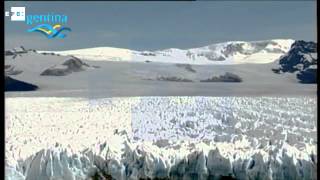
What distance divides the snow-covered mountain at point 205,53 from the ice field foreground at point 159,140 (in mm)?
158

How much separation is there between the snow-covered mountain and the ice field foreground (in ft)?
0.52

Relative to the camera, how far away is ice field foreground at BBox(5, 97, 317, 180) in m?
2.26

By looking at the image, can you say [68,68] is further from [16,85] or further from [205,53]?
[205,53]

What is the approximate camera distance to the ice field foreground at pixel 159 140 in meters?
2.26

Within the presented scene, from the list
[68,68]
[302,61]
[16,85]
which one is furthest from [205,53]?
[16,85]

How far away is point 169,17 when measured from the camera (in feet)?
7.48

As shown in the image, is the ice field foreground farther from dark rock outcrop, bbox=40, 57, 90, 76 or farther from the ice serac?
dark rock outcrop, bbox=40, 57, 90, 76

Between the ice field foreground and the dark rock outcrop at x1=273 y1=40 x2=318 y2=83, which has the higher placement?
the dark rock outcrop at x1=273 y1=40 x2=318 y2=83

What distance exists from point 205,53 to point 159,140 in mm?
398

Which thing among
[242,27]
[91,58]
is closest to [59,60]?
[91,58]

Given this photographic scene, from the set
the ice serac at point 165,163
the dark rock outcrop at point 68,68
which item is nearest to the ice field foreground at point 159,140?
the ice serac at point 165,163

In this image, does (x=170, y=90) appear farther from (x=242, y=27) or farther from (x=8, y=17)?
(x=8, y=17)

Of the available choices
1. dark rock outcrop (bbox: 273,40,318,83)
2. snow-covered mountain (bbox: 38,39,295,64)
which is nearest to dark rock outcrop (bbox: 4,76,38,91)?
snow-covered mountain (bbox: 38,39,295,64)
